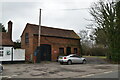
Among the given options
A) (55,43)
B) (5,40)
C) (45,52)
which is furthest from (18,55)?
(55,43)

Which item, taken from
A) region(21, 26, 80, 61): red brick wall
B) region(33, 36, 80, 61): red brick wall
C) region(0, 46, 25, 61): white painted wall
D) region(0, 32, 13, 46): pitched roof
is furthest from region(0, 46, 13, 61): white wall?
region(33, 36, 80, 61): red brick wall

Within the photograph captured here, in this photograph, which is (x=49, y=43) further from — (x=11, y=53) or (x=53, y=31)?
(x=11, y=53)

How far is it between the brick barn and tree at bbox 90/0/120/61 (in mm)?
6025

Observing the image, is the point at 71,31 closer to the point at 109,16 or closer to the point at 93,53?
the point at 109,16

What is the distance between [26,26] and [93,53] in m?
28.0

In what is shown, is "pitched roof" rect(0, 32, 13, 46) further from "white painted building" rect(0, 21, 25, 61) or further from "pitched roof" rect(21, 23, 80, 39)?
"pitched roof" rect(21, 23, 80, 39)

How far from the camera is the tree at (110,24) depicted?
28.5 metres

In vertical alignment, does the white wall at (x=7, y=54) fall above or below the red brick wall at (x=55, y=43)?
below

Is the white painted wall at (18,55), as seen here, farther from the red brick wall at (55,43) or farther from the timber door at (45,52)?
the timber door at (45,52)

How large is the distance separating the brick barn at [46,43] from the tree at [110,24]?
602 centimetres

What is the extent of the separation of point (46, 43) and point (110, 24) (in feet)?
37.5

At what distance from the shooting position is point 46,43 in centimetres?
2884

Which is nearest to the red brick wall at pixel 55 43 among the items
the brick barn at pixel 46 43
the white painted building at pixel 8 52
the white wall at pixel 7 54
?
the brick barn at pixel 46 43

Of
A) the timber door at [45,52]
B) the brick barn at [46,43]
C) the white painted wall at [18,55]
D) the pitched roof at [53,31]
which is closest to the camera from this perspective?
the white painted wall at [18,55]
